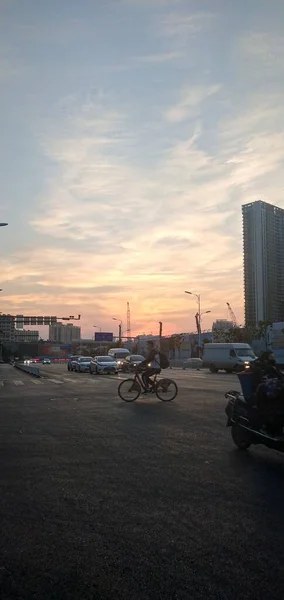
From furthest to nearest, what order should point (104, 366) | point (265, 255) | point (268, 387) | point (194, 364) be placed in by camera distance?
point (265, 255) → point (194, 364) → point (104, 366) → point (268, 387)

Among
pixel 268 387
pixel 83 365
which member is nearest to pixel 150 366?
pixel 268 387

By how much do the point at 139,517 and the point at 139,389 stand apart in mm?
11268

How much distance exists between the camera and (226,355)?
40625 millimetres

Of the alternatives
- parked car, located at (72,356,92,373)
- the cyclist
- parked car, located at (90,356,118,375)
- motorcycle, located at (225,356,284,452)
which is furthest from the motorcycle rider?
parked car, located at (72,356,92,373)

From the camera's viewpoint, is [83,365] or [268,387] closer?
[268,387]

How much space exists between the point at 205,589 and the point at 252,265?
87599 mm

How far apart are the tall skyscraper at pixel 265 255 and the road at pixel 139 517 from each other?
262 feet

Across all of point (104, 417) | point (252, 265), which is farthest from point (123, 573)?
point (252, 265)

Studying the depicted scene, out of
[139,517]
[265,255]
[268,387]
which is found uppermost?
[265,255]

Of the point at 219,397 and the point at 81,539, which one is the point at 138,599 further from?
the point at 219,397

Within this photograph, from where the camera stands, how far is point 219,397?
16.8m

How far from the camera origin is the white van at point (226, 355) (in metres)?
39.8

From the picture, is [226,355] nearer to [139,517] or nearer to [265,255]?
[139,517]

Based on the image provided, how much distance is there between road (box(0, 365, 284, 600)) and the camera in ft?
12.0
